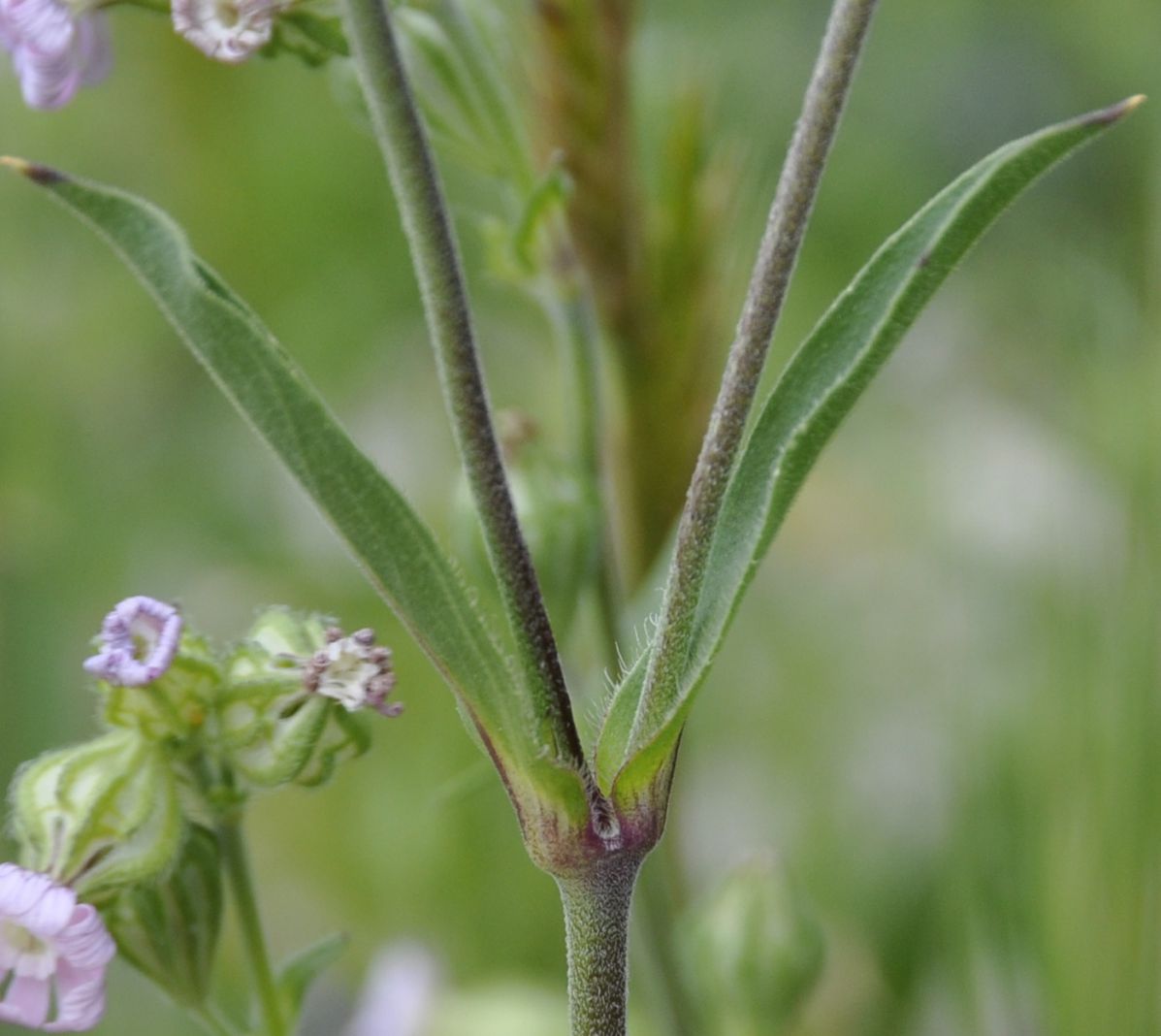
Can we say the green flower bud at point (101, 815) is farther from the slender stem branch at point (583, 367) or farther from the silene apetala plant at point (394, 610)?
the slender stem branch at point (583, 367)

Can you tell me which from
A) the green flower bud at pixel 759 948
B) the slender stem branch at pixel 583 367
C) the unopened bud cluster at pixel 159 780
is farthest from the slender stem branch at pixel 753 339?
the green flower bud at pixel 759 948

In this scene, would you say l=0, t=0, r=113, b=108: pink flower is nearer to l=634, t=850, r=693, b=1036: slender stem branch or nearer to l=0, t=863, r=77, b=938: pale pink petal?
l=0, t=863, r=77, b=938: pale pink petal

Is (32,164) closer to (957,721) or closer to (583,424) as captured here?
(583,424)

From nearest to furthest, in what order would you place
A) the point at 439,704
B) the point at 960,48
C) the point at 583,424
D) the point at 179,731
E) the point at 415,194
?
the point at 415,194, the point at 179,731, the point at 583,424, the point at 439,704, the point at 960,48

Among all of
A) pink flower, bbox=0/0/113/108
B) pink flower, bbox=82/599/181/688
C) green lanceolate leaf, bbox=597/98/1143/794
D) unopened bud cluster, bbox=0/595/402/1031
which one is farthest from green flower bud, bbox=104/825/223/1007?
pink flower, bbox=0/0/113/108

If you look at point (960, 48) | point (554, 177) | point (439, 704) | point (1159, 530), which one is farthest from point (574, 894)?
point (960, 48)

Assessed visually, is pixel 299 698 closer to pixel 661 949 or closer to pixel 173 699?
pixel 173 699
